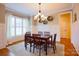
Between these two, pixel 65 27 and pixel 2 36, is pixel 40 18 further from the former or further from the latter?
pixel 2 36

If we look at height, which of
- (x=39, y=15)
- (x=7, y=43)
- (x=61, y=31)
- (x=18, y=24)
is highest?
(x=39, y=15)

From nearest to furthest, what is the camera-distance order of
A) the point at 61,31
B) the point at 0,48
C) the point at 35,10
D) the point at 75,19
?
1. the point at 0,48
2. the point at 35,10
3. the point at 61,31
4. the point at 75,19

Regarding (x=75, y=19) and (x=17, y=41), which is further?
(x=75, y=19)

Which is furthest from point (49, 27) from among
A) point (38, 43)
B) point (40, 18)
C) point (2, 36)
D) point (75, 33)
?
point (2, 36)

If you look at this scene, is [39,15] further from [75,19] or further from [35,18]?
[75,19]

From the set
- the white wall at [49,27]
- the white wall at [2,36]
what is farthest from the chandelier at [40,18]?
the white wall at [2,36]


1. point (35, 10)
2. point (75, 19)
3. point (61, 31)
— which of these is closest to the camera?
point (35, 10)

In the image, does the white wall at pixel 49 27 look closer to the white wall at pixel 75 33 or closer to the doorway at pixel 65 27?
the doorway at pixel 65 27

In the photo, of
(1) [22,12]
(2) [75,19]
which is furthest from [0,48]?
(2) [75,19]

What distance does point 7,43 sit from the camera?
2.13m

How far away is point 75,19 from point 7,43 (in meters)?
1.56

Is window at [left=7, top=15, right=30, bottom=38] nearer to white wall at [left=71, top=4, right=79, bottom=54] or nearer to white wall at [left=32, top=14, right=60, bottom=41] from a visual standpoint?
white wall at [left=32, top=14, right=60, bottom=41]

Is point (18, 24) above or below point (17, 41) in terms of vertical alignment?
above

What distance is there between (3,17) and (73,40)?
147 centimetres
